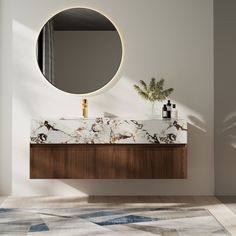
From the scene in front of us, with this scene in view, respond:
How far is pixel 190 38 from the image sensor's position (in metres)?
5.26

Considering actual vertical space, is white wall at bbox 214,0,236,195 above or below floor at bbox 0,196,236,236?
above

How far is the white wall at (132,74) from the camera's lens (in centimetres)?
524

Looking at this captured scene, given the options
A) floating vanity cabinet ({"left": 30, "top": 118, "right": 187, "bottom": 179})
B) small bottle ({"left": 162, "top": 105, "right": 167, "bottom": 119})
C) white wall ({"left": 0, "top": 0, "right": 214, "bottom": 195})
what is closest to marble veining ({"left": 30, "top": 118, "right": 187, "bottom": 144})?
floating vanity cabinet ({"left": 30, "top": 118, "right": 187, "bottom": 179})

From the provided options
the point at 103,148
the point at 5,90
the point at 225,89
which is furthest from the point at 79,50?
the point at 225,89

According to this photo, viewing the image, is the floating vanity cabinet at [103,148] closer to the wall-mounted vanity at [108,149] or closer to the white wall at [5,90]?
the wall-mounted vanity at [108,149]

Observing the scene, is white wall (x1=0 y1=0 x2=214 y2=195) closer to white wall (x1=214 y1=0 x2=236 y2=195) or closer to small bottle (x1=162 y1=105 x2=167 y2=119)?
white wall (x1=214 y1=0 x2=236 y2=195)

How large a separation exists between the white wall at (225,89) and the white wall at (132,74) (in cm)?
8

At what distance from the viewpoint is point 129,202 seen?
16.2 feet

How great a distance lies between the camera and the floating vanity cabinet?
15.8 ft

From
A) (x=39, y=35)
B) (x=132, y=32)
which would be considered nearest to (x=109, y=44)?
(x=132, y=32)

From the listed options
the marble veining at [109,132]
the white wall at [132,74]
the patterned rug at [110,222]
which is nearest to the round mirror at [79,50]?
the white wall at [132,74]

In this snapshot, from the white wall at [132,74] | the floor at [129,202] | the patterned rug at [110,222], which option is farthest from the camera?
the white wall at [132,74]

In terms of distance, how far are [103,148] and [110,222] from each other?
91 centimetres

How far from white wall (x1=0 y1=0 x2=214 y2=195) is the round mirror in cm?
7
